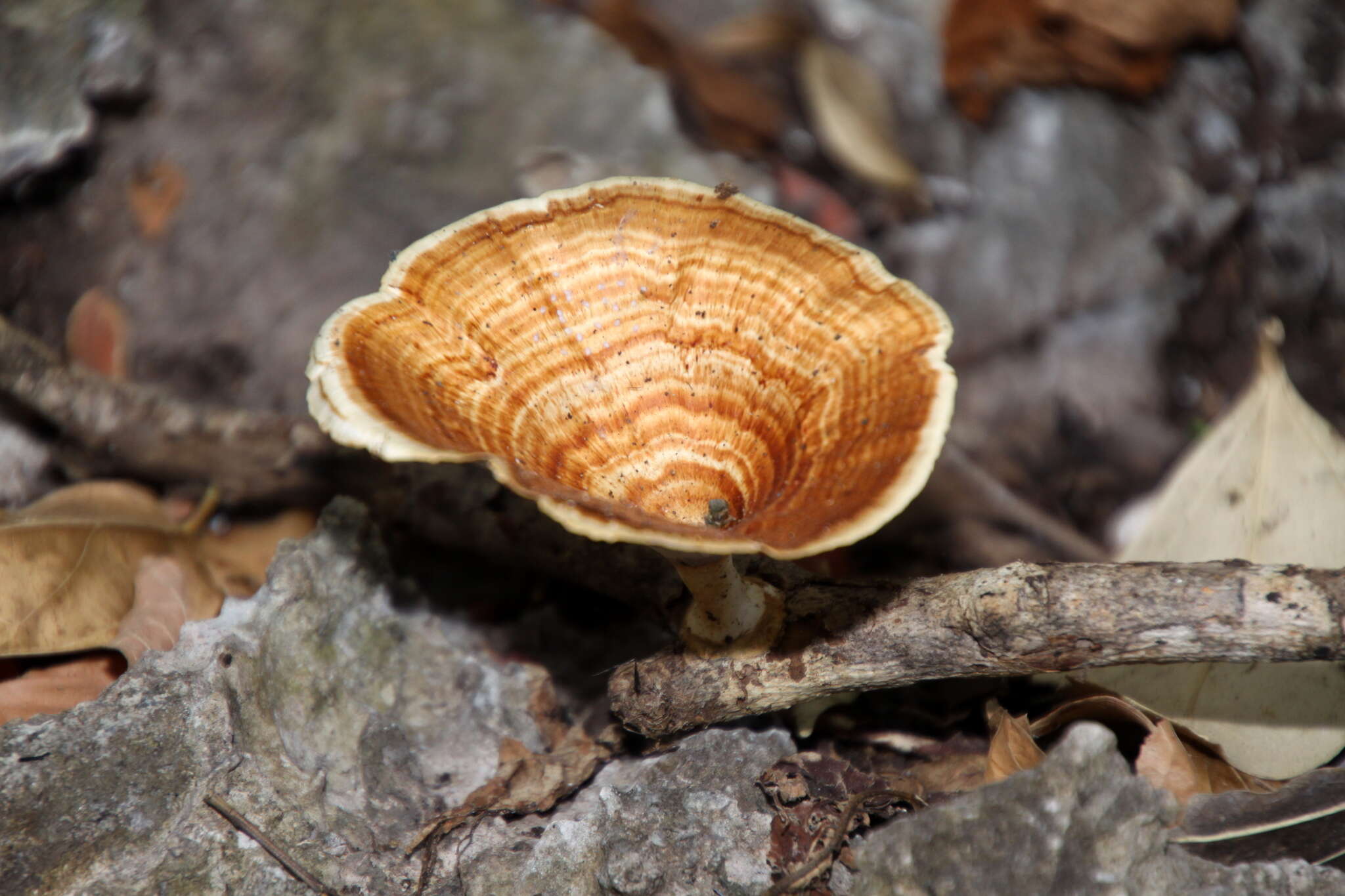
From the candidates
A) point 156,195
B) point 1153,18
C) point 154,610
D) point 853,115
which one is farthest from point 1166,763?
point 156,195

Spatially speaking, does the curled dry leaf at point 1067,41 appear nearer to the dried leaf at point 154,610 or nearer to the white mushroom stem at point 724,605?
the white mushroom stem at point 724,605

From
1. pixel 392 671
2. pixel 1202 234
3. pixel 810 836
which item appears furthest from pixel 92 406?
pixel 1202 234

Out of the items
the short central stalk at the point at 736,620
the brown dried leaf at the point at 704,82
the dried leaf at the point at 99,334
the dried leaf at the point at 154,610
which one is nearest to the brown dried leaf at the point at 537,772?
the short central stalk at the point at 736,620

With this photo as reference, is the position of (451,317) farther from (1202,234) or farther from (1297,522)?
(1202,234)

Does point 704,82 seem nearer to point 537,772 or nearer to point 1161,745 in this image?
point 537,772

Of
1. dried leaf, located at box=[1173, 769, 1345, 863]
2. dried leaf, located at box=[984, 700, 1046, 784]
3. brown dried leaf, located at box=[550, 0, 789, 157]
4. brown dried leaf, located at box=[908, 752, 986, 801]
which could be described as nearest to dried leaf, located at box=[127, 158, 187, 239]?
brown dried leaf, located at box=[550, 0, 789, 157]

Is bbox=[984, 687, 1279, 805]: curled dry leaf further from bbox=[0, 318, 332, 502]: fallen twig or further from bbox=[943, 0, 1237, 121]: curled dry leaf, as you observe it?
bbox=[943, 0, 1237, 121]: curled dry leaf

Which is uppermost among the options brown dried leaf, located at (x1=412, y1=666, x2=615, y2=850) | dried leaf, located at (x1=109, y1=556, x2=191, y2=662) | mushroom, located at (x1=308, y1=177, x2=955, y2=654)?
mushroom, located at (x1=308, y1=177, x2=955, y2=654)
